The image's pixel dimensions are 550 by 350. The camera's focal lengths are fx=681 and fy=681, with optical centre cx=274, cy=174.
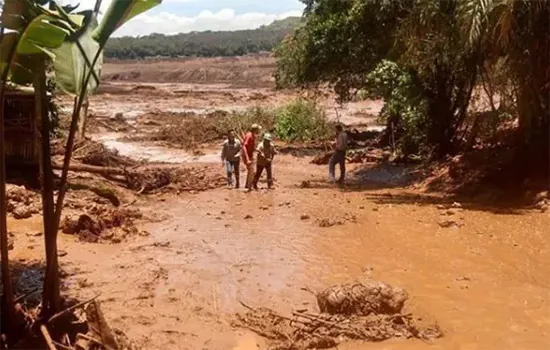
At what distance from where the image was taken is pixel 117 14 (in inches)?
186

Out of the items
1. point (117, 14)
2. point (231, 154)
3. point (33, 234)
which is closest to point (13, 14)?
point (117, 14)

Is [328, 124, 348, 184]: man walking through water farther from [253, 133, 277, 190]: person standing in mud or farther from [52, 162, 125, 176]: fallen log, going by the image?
[52, 162, 125, 176]: fallen log

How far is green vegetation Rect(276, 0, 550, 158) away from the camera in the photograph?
11.4m

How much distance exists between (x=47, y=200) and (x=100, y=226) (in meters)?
5.21

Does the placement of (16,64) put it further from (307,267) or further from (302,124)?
(302,124)

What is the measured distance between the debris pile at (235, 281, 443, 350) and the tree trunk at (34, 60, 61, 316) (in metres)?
1.95

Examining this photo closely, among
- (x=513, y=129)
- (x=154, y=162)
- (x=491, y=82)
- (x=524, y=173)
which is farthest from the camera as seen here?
(x=154, y=162)

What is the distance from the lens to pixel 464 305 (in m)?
7.08

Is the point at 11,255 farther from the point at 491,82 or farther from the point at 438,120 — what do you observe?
the point at 438,120

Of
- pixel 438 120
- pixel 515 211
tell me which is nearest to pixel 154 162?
pixel 438 120

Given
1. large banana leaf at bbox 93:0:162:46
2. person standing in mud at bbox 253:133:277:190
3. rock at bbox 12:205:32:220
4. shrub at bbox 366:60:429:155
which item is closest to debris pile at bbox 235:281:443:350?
large banana leaf at bbox 93:0:162:46

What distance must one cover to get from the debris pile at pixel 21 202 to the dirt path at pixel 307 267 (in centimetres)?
29

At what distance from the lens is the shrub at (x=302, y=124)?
24.1 meters

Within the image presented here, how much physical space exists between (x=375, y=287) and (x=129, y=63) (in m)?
93.9
